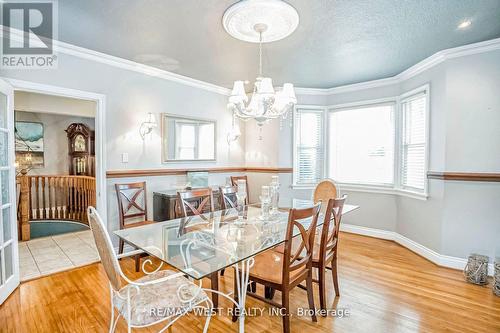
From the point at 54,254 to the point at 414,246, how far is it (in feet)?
16.4

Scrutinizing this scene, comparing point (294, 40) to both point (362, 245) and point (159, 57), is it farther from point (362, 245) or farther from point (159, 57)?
point (362, 245)

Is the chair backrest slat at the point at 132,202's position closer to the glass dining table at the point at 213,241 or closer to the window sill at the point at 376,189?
the glass dining table at the point at 213,241

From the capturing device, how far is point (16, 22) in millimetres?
2398

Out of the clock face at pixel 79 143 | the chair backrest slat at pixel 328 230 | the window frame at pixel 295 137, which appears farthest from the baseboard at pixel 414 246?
the clock face at pixel 79 143

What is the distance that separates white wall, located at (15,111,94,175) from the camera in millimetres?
6230

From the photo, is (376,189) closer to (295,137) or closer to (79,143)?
(295,137)

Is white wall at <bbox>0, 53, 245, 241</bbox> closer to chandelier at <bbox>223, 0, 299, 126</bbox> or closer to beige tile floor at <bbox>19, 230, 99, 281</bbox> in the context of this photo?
beige tile floor at <bbox>19, 230, 99, 281</bbox>

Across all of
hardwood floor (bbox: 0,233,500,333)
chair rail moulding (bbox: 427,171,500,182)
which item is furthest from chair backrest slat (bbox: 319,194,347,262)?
chair rail moulding (bbox: 427,171,500,182)

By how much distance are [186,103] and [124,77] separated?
98cm

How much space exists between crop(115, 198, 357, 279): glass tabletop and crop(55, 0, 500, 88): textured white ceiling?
1840 millimetres

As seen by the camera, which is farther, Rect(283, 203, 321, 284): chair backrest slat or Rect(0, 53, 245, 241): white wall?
Rect(0, 53, 245, 241): white wall

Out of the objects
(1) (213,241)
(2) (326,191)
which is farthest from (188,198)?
(2) (326,191)

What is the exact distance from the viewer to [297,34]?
257cm

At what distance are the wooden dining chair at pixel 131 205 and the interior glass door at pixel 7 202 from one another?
0.99 m
